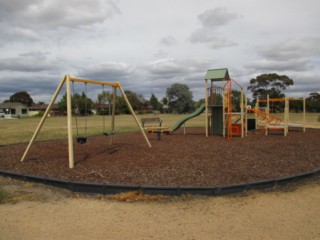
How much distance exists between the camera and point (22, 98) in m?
125

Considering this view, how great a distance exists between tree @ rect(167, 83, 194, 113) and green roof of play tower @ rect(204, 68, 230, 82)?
76812 mm

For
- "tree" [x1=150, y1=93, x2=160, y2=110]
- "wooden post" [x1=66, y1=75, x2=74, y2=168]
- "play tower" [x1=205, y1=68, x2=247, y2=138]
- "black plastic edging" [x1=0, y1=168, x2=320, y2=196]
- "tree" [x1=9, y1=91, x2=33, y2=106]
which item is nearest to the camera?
"black plastic edging" [x1=0, y1=168, x2=320, y2=196]

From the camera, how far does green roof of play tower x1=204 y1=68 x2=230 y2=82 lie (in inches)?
645

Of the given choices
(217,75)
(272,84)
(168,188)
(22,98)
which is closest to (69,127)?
(168,188)

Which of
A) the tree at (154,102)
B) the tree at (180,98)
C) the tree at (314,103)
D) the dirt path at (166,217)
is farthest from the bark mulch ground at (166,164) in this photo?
the tree at (154,102)

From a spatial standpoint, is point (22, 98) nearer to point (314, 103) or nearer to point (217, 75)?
point (314, 103)

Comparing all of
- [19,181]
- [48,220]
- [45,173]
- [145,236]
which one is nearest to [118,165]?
[45,173]

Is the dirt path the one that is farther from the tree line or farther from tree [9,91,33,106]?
tree [9,91,33,106]

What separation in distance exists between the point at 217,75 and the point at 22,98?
121634 mm

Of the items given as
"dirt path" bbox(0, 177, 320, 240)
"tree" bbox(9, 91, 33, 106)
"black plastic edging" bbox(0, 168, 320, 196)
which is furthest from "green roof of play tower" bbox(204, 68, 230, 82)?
"tree" bbox(9, 91, 33, 106)

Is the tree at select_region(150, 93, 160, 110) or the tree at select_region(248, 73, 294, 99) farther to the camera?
the tree at select_region(150, 93, 160, 110)

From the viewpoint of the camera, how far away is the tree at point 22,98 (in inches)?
4825

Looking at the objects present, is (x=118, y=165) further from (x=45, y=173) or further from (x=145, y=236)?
(x=145, y=236)

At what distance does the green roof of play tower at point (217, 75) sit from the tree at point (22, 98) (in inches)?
4732
